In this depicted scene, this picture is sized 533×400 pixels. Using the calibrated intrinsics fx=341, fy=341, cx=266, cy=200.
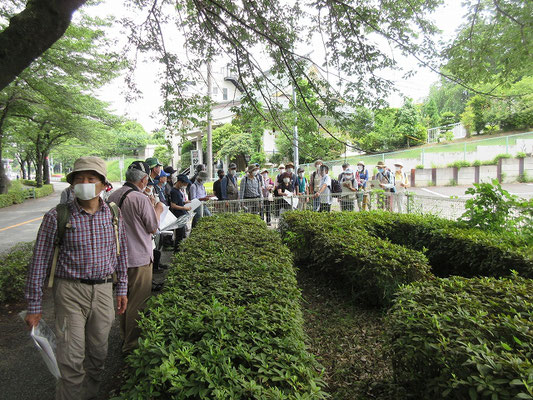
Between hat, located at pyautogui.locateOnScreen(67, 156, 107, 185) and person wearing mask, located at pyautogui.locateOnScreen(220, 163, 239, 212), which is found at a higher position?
hat, located at pyautogui.locateOnScreen(67, 156, 107, 185)

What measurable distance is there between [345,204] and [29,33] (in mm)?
7902

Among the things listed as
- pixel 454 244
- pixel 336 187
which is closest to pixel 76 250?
pixel 454 244

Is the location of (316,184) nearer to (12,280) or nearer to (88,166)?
(12,280)

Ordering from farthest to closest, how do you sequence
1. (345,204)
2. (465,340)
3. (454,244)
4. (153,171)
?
(345,204) → (153,171) → (454,244) → (465,340)

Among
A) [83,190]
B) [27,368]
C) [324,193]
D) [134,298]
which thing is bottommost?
[27,368]

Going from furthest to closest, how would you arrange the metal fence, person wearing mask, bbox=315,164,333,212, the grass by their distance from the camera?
person wearing mask, bbox=315,164,333,212, the metal fence, the grass

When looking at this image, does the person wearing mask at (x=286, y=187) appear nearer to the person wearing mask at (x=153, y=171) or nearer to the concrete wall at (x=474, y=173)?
the person wearing mask at (x=153, y=171)

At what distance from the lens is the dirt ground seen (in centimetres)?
303

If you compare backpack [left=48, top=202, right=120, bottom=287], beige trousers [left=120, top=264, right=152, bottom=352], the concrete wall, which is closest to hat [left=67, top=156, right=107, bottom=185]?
backpack [left=48, top=202, right=120, bottom=287]

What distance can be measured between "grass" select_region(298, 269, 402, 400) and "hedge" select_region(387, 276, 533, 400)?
0.34m

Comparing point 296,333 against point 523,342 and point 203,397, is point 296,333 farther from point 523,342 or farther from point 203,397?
point 523,342

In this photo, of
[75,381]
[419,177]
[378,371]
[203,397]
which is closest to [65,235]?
[75,381]

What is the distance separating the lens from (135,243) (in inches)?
137

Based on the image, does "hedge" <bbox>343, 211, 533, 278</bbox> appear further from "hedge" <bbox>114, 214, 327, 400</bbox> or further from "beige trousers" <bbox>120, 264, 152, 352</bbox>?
"beige trousers" <bbox>120, 264, 152, 352</bbox>
